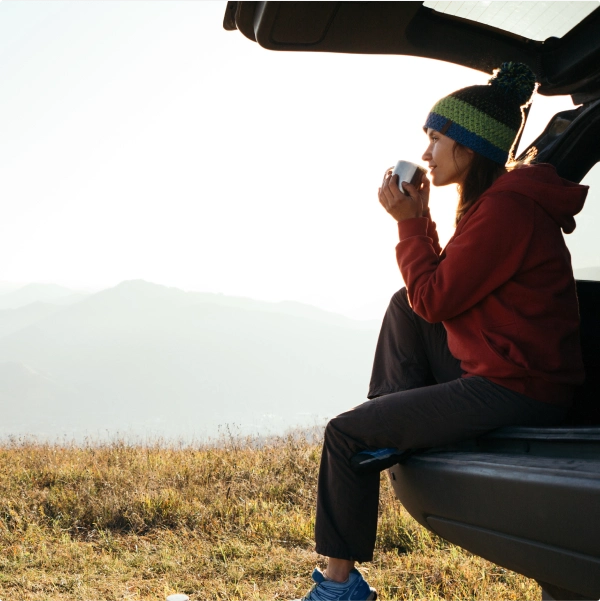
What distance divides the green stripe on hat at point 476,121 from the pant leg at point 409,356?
560mm

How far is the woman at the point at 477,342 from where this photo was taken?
194 centimetres

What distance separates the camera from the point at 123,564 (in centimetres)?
351

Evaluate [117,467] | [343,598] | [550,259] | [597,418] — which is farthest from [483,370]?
[117,467]

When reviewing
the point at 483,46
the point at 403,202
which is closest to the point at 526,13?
the point at 483,46

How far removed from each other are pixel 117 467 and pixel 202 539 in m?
1.66

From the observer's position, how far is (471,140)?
7.05 ft

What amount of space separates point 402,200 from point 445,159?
8.2 inches

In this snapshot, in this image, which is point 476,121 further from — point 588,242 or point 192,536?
point 192,536

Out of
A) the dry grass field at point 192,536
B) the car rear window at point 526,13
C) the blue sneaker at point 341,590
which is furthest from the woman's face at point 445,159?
the dry grass field at point 192,536

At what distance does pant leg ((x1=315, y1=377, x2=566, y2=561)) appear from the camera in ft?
6.33

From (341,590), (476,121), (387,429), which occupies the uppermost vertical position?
(476,121)

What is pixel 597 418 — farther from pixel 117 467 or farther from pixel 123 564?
pixel 117 467

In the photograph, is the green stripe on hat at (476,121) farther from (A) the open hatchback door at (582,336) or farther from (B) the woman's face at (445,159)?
(A) the open hatchback door at (582,336)

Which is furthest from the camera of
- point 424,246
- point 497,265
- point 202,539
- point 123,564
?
point 202,539
